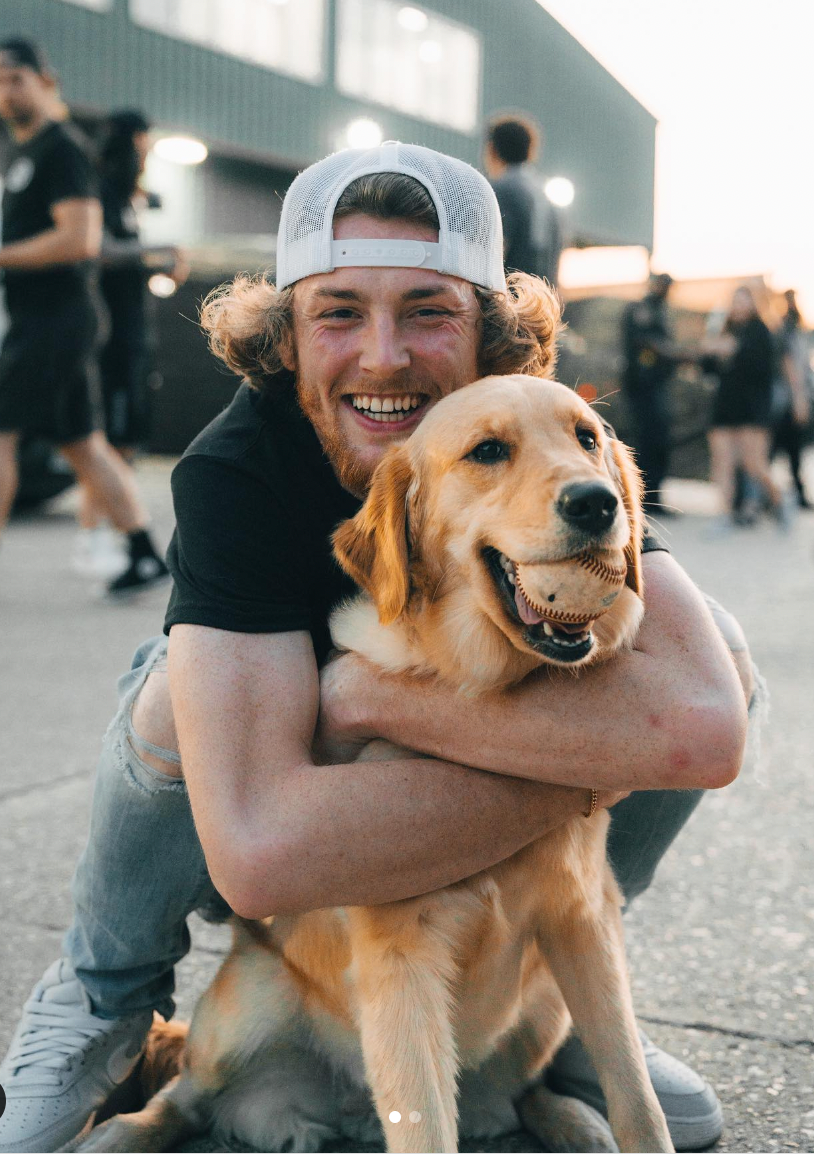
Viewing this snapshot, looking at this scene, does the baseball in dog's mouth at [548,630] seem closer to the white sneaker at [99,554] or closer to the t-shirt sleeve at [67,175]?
the t-shirt sleeve at [67,175]

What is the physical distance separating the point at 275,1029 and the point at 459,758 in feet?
2.08

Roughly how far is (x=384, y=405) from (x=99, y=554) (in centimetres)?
558

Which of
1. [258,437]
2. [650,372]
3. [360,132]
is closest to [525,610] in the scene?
[258,437]

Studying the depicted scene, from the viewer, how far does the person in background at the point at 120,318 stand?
7332mm

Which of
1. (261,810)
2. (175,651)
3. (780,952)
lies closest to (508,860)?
(261,810)

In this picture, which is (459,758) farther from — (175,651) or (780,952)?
(780,952)

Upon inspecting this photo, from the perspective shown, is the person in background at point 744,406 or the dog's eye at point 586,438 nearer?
the dog's eye at point 586,438

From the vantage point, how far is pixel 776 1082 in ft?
7.04

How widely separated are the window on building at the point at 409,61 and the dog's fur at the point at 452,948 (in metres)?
21.9

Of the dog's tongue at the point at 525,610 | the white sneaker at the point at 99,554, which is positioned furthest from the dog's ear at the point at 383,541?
the white sneaker at the point at 99,554

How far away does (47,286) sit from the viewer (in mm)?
5953

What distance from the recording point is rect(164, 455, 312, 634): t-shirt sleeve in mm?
1838

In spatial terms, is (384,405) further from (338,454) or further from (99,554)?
(99,554)

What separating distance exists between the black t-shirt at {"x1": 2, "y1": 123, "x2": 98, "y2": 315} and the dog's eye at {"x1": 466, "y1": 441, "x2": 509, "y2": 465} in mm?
4617
